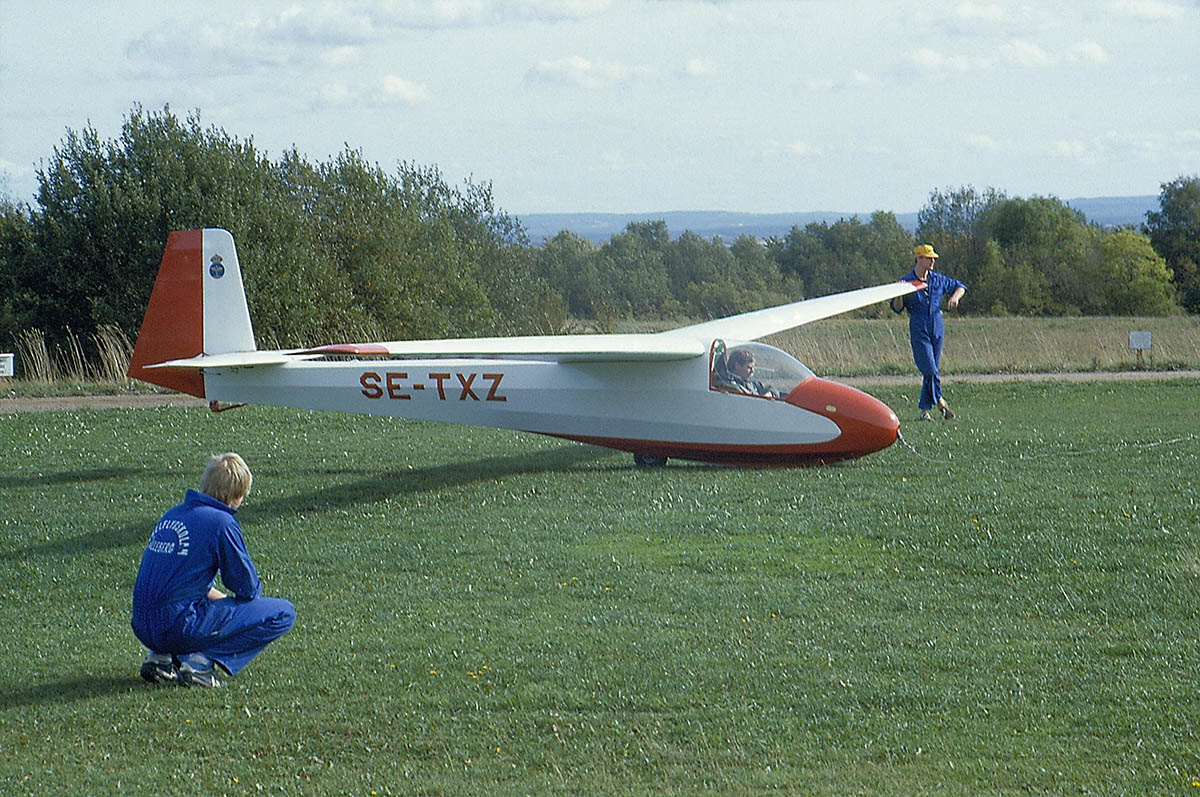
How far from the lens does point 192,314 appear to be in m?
14.5

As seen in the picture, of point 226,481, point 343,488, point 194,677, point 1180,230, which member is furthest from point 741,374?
point 1180,230

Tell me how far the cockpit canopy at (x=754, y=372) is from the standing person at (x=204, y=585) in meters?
7.51

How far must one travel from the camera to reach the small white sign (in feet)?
83.0

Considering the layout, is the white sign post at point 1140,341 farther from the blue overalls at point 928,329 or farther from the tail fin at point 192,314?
the tail fin at point 192,314

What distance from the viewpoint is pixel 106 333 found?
30688 millimetres

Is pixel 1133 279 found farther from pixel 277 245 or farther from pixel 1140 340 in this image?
pixel 277 245

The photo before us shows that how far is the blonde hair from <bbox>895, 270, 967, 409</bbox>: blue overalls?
12.5 metres

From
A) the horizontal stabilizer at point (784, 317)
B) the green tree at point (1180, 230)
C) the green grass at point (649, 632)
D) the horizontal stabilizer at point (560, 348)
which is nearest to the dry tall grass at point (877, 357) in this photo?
the horizontal stabilizer at point (784, 317)

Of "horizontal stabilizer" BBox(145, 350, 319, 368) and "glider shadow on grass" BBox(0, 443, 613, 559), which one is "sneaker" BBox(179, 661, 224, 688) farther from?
"horizontal stabilizer" BBox(145, 350, 319, 368)

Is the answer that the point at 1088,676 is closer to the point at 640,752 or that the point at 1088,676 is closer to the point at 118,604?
the point at 640,752

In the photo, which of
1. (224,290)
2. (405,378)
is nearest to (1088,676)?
(405,378)

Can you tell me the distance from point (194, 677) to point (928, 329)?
13.1m

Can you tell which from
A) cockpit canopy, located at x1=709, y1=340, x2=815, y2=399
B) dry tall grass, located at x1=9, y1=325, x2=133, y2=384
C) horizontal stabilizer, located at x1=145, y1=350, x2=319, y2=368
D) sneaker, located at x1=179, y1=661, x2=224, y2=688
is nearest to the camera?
sneaker, located at x1=179, y1=661, x2=224, y2=688

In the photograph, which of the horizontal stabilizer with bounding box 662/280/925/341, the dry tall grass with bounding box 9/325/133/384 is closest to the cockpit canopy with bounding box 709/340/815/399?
the horizontal stabilizer with bounding box 662/280/925/341
